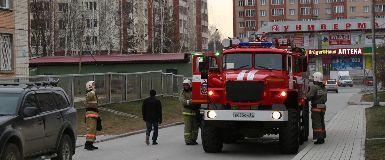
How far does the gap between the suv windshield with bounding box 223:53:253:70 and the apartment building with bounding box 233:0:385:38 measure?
119 m

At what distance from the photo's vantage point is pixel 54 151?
13.4 metres

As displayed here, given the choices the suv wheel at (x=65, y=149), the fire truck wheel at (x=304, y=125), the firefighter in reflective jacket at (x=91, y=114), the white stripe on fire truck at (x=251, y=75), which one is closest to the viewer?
the suv wheel at (x=65, y=149)

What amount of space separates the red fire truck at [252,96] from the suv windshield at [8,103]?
5468mm

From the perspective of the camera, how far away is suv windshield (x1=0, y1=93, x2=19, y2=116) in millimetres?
11773

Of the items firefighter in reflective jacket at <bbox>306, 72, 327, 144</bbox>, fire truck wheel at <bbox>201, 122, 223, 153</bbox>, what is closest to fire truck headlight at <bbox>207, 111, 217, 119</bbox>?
fire truck wheel at <bbox>201, 122, 223, 153</bbox>

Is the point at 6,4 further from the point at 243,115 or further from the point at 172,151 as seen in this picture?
the point at 243,115

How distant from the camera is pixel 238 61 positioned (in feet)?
57.0

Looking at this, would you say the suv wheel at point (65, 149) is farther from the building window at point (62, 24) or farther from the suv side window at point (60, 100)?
the building window at point (62, 24)

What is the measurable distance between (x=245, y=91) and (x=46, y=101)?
5.03 metres

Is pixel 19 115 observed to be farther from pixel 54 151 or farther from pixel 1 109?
pixel 54 151

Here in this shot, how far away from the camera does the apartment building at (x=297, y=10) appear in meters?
138

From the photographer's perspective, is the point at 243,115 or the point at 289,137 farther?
the point at 289,137

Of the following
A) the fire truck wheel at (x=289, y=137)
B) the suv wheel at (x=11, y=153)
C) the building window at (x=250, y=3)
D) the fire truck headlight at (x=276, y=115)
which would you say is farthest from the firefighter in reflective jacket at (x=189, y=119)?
the building window at (x=250, y=3)

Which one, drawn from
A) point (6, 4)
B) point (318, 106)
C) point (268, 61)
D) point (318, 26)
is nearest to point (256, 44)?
point (268, 61)
